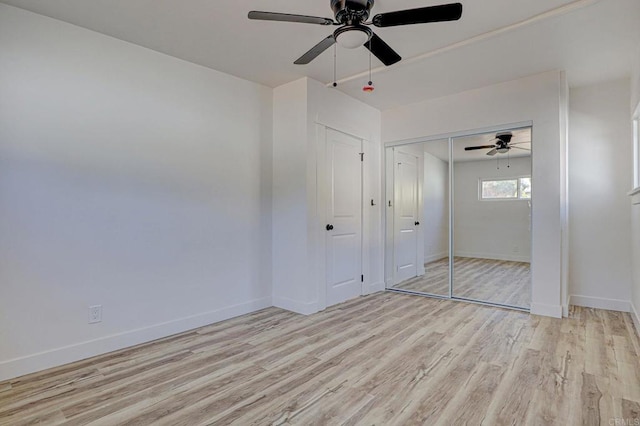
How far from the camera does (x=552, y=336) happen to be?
295cm

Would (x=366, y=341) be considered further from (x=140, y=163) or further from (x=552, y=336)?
(x=140, y=163)

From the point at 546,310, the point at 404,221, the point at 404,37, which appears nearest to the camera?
the point at 404,37

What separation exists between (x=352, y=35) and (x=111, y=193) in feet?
7.36

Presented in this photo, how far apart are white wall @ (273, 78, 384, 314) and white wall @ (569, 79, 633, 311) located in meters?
2.89

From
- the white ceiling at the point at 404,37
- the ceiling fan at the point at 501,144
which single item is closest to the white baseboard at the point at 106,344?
the white ceiling at the point at 404,37

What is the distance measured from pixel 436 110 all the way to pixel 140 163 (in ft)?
11.6

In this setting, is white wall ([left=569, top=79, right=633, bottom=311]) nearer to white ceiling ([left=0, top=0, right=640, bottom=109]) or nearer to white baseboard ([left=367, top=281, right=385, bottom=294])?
white ceiling ([left=0, top=0, right=640, bottom=109])

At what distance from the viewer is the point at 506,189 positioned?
4.06 metres

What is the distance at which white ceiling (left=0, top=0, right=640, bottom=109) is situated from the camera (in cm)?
237

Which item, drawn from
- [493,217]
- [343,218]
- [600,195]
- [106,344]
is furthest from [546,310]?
[106,344]

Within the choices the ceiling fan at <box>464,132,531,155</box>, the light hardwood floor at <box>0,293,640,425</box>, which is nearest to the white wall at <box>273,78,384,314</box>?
the light hardwood floor at <box>0,293,640,425</box>

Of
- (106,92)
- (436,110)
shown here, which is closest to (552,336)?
(436,110)

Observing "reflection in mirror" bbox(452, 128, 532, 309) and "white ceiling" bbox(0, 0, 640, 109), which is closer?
"white ceiling" bbox(0, 0, 640, 109)

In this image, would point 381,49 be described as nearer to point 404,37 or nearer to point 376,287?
point 404,37
